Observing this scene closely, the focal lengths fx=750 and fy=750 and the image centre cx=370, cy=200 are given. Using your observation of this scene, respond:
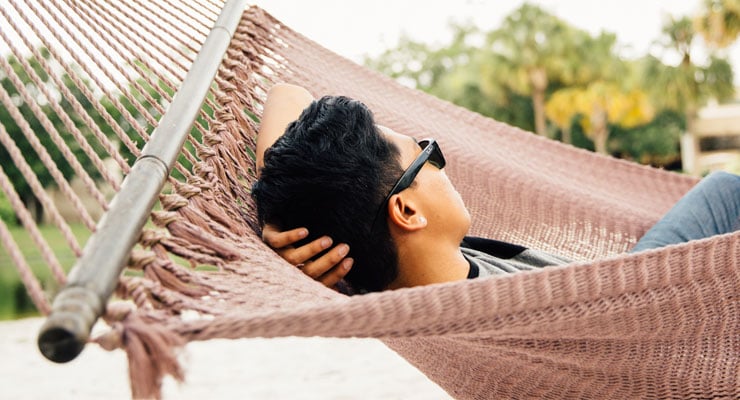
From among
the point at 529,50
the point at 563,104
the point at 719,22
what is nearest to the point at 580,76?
the point at 563,104

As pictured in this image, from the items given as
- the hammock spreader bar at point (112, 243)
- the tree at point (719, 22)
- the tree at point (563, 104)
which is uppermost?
the tree at point (719, 22)

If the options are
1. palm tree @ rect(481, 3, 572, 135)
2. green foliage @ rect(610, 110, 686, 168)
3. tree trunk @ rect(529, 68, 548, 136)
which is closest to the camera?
palm tree @ rect(481, 3, 572, 135)

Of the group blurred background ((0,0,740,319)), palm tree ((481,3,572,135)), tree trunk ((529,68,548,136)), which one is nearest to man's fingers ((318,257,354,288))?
blurred background ((0,0,740,319))

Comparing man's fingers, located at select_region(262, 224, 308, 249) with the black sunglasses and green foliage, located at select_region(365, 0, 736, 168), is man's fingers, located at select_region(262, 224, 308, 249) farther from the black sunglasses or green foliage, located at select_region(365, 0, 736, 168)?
green foliage, located at select_region(365, 0, 736, 168)

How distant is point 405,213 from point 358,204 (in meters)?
0.09

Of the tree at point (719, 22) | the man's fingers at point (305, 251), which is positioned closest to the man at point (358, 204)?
the man's fingers at point (305, 251)

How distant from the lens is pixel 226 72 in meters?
1.69

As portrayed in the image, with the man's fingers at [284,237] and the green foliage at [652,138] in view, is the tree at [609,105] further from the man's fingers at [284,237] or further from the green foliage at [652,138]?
the man's fingers at [284,237]

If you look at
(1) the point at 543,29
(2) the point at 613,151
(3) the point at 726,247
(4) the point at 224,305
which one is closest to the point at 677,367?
(3) the point at 726,247

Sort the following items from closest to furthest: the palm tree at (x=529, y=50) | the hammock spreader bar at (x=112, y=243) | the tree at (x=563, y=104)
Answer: the hammock spreader bar at (x=112, y=243) < the palm tree at (x=529, y=50) < the tree at (x=563, y=104)

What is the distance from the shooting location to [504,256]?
5.71ft

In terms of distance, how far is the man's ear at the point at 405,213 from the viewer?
52.2 inches

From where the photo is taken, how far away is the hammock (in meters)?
0.78

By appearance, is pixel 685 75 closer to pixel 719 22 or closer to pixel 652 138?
pixel 719 22
